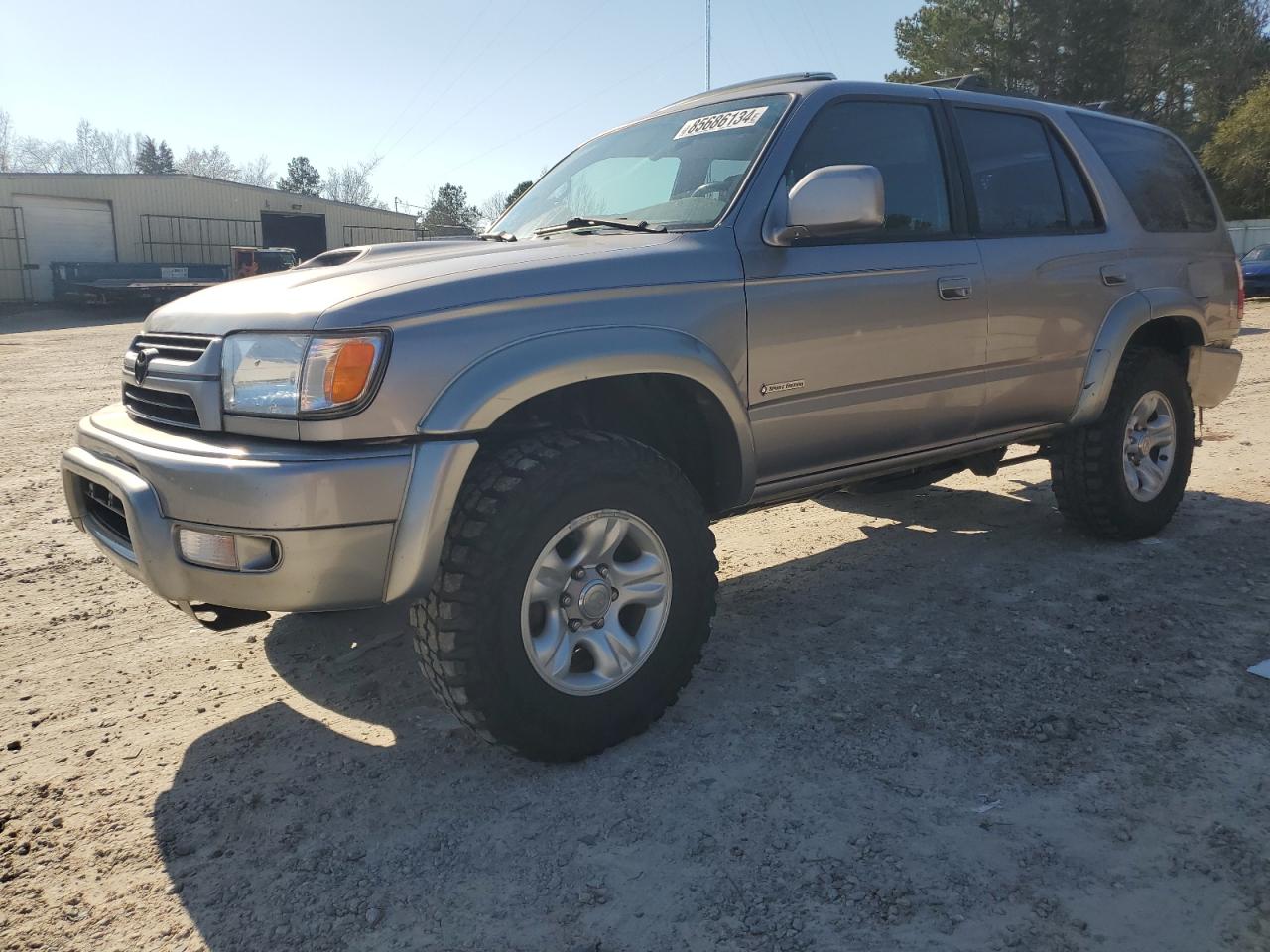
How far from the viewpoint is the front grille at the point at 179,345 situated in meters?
2.67

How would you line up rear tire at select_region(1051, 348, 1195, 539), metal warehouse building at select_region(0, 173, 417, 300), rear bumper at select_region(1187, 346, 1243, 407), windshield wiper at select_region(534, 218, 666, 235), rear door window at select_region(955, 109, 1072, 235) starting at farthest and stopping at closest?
metal warehouse building at select_region(0, 173, 417, 300), rear bumper at select_region(1187, 346, 1243, 407), rear tire at select_region(1051, 348, 1195, 539), rear door window at select_region(955, 109, 1072, 235), windshield wiper at select_region(534, 218, 666, 235)

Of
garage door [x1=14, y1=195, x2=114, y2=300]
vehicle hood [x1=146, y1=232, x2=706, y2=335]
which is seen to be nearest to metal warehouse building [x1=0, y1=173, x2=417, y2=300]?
garage door [x1=14, y1=195, x2=114, y2=300]

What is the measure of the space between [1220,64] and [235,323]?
142 ft

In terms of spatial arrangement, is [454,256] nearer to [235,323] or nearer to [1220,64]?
[235,323]

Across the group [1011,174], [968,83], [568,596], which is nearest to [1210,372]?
[1011,174]

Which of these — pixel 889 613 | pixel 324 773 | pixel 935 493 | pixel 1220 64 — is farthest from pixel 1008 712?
pixel 1220 64

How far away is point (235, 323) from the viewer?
257 centimetres

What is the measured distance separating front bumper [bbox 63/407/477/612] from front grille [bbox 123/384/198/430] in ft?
0.45

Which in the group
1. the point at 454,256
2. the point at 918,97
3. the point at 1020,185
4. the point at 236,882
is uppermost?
the point at 918,97

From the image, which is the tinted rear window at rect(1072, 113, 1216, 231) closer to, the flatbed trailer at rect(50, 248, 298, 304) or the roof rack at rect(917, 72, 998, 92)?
the roof rack at rect(917, 72, 998, 92)

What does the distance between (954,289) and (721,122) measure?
110 centimetres

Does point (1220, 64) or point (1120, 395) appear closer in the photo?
point (1120, 395)

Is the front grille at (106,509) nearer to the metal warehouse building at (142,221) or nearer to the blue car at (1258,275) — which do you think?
the blue car at (1258,275)

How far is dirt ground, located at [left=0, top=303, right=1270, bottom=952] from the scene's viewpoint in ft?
6.94
